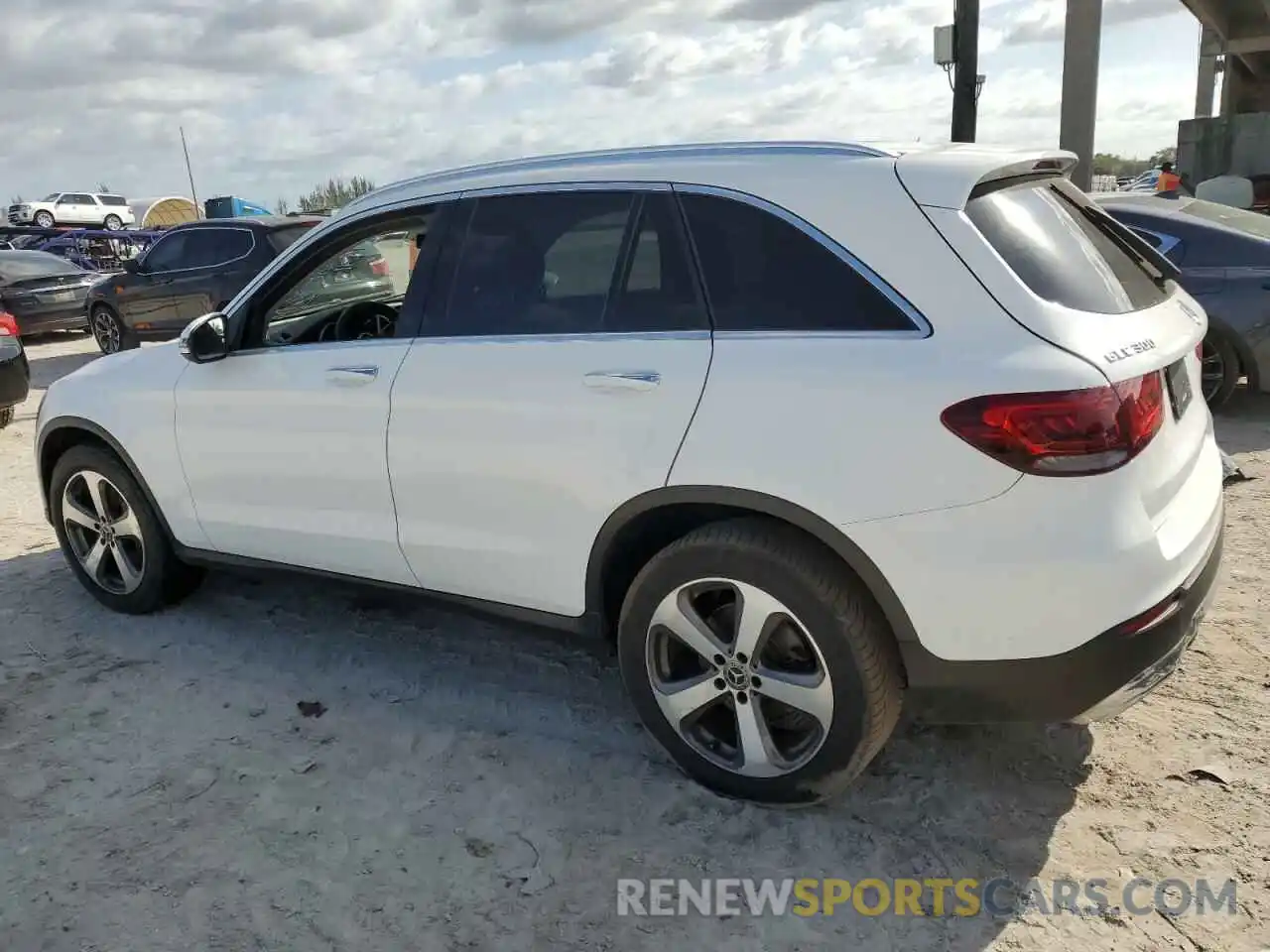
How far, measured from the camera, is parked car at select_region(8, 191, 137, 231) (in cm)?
4594

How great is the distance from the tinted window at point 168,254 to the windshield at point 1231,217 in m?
10.1

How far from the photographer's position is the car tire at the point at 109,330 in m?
12.9

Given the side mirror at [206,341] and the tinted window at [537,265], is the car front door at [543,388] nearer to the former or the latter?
the tinted window at [537,265]

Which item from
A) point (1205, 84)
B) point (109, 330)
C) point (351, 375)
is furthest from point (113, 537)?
point (1205, 84)

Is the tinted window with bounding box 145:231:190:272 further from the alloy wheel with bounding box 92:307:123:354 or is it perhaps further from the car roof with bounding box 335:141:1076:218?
the car roof with bounding box 335:141:1076:218

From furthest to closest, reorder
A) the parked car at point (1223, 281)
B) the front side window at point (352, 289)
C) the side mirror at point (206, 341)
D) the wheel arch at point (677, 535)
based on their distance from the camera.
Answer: the parked car at point (1223, 281)
the side mirror at point (206, 341)
the front side window at point (352, 289)
the wheel arch at point (677, 535)

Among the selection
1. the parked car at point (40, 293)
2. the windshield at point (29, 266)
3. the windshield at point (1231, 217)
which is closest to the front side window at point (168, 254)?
the parked car at point (40, 293)

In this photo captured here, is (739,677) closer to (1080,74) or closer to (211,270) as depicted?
(211,270)

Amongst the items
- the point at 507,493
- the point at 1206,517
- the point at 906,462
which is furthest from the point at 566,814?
the point at 1206,517

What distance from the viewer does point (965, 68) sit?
13.7 meters

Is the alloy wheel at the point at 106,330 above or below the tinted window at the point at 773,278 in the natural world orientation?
below

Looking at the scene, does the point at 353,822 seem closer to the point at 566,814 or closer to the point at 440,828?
the point at 440,828

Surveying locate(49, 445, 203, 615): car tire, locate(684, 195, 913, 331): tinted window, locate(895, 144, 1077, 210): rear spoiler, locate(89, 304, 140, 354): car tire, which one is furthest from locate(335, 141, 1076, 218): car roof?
locate(89, 304, 140, 354): car tire

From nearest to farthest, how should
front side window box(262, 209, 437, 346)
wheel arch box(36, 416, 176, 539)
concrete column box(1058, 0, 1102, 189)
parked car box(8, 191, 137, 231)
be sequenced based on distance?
front side window box(262, 209, 437, 346), wheel arch box(36, 416, 176, 539), concrete column box(1058, 0, 1102, 189), parked car box(8, 191, 137, 231)
